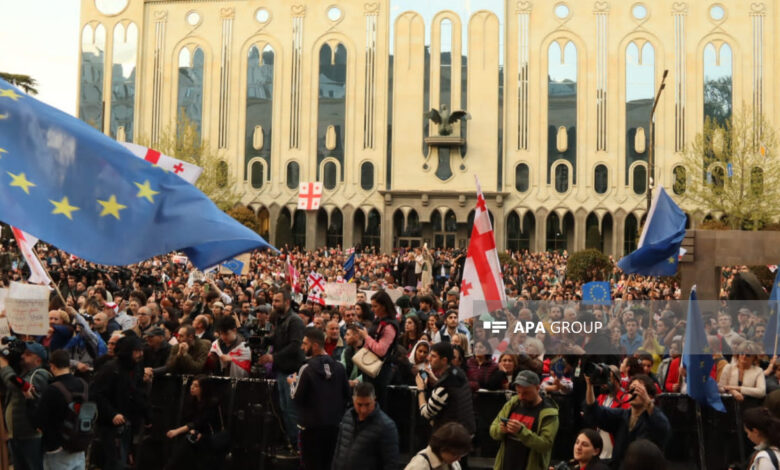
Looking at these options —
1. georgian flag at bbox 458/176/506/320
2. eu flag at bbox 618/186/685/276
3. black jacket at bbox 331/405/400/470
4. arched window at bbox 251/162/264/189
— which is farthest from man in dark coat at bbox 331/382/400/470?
arched window at bbox 251/162/264/189

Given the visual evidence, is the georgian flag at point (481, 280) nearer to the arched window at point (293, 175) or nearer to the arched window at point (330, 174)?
the arched window at point (330, 174)

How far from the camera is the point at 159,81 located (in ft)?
182

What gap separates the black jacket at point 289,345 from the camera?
9.30m

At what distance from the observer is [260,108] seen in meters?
54.4

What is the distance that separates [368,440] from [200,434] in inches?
91.8

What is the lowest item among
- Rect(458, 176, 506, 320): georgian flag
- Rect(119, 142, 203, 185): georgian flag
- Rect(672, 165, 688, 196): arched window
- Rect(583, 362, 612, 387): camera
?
Rect(583, 362, 612, 387): camera

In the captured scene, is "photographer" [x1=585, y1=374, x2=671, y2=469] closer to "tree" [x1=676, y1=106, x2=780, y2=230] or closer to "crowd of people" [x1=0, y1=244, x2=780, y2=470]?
A: "crowd of people" [x1=0, y1=244, x2=780, y2=470]

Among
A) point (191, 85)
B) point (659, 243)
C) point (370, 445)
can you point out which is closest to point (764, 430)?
point (370, 445)

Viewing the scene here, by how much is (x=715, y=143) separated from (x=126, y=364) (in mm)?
43236

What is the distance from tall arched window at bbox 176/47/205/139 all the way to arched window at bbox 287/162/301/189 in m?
6.08

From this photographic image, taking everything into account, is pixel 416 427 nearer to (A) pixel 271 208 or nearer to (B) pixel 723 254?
(B) pixel 723 254

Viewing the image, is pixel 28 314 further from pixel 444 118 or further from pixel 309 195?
pixel 444 118

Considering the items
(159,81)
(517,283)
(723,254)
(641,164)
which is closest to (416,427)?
(723,254)

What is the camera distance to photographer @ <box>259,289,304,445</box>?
9328 mm
